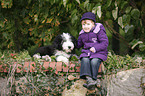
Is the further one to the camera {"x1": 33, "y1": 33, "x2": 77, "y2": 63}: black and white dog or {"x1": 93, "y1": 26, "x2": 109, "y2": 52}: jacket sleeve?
{"x1": 33, "y1": 33, "x2": 77, "y2": 63}: black and white dog

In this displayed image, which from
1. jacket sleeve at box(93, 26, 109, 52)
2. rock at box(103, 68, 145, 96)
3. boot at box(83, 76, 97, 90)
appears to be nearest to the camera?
boot at box(83, 76, 97, 90)

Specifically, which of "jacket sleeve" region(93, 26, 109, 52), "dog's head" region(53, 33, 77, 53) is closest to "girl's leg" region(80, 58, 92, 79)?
"jacket sleeve" region(93, 26, 109, 52)

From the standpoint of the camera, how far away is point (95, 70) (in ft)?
8.54

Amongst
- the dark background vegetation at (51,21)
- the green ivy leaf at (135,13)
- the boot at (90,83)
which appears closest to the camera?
the boot at (90,83)

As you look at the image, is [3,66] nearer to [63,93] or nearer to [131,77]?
[63,93]

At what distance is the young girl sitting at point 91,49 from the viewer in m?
2.59

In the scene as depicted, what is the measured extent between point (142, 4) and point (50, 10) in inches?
78.4

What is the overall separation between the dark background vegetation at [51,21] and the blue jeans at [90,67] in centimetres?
116

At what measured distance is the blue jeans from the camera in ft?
8.49

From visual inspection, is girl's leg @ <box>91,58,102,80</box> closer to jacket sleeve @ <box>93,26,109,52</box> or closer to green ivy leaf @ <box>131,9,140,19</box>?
jacket sleeve @ <box>93,26,109,52</box>

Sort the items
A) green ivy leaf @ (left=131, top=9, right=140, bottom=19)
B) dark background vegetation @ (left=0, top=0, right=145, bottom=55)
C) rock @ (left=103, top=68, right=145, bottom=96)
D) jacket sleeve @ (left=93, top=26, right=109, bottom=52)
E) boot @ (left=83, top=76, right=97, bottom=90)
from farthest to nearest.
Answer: dark background vegetation @ (left=0, top=0, right=145, bottom=55) → green ivy leaf @ (left=131, top=9, right=140, bottom=19) → rock @ (left=103, top=68, right=145, bottom=96) → jacket sleeve @ (left=93, top=26, right=109, bottom=52) → boot @ (left=83, top=76, right=97, bottom=90)

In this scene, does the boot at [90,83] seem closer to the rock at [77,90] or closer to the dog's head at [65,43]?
the rock at [77,90]

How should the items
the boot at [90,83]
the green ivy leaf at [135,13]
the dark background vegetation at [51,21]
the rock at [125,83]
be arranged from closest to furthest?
the boot at [90,83], the rock at [125,83], the green ivy leaf at [135,13], the dark background vegetation at [51,21]

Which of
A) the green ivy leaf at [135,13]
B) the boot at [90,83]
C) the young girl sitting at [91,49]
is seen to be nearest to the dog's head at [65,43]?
the young girl sitting at [91,49]
